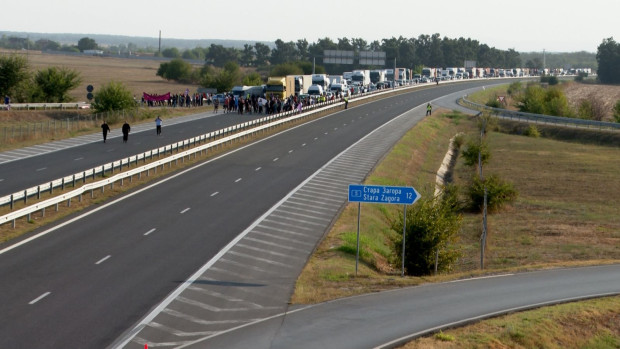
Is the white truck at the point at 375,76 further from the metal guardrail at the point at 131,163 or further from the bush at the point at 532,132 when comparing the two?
the metal guardrail at the point at 131,163

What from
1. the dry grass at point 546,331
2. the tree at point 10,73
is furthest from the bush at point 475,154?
the tree at point 10,73

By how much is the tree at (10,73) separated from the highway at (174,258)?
40.5 m

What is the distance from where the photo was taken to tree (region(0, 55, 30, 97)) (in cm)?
8650

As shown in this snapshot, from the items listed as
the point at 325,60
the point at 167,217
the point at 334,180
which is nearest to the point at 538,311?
the point at 167,217

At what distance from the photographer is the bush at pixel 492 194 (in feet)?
152

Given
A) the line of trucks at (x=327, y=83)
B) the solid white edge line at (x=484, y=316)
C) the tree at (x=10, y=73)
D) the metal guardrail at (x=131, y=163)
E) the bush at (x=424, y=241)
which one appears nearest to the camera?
the solid white edge line at (x=484, y=316)

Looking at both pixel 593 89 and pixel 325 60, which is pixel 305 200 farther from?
pixel 593 89

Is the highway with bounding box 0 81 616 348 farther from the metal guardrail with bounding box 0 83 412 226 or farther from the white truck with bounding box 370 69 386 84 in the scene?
the white truck with bounding box 370 69 386 84

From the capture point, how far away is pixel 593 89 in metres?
180

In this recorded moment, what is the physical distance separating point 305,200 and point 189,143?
708 inches

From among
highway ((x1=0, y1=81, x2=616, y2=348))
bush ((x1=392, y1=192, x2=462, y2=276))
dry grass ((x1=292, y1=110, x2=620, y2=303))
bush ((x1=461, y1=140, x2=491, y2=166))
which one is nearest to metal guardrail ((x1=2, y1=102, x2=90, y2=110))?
highway ((x1=0, y1=81, x2=616, y2=348))

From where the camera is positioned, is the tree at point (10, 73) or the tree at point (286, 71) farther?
the tree at point (286, 71)

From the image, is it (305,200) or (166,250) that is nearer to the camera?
(166,250)

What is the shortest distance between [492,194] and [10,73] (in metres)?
56.8
